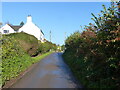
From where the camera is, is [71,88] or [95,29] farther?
[95,29]

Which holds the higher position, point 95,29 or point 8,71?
point 95,29

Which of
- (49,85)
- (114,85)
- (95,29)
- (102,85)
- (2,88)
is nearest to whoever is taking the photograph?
(114,85)

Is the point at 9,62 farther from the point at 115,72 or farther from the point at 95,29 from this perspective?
the point at 115,72

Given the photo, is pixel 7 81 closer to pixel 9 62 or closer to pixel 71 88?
pixel 9 62

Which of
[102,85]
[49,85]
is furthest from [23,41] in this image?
[102,85]

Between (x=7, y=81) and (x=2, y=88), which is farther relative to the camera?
(x=7, y=81)

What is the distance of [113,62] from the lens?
5.97 m

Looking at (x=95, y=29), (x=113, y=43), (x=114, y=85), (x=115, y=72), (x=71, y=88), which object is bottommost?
(x=71, y=88)

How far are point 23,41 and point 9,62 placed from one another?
9.11m

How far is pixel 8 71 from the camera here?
8.73m

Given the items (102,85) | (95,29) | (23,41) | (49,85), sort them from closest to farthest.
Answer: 1. (102,85)
2. (49,85)
3. (95,29)
4. (23,41)

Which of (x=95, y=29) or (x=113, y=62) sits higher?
(x=95, y=29)

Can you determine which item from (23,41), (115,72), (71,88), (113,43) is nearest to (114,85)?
(115,72)

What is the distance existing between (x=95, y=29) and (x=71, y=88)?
3211 millimetres
